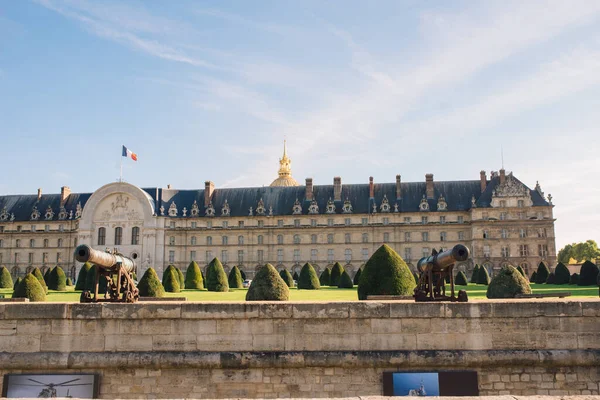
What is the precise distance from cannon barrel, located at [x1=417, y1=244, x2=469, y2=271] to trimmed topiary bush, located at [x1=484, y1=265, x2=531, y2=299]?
254 inches

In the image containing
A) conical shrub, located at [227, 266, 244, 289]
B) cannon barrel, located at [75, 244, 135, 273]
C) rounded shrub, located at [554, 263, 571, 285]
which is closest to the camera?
cannon barrel, located at [75, 244, 135, 273]

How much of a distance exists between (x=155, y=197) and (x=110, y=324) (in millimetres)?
48335

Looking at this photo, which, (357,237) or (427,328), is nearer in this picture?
(427,328)

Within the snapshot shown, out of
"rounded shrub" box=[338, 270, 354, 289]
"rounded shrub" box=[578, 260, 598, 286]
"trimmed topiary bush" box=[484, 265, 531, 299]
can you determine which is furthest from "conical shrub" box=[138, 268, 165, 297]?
"rounded shrub" box=[578, 260, 598, 286]

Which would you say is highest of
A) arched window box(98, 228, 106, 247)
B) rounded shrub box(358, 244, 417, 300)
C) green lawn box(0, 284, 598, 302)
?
arched window box(98, 228, 106, 247)

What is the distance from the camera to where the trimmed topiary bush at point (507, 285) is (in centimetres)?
1780

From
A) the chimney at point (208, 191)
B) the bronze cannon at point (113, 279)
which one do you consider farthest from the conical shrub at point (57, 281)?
the bronze cannon at point (113, 279)

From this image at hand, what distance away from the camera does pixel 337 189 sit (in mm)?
57250

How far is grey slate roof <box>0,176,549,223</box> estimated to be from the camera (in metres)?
54.5

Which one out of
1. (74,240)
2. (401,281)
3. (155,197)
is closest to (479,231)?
(155,197)

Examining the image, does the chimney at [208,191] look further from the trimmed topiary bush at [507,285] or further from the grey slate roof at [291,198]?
the trimmed topiary bush at [507,285]

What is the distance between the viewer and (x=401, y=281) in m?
16.3

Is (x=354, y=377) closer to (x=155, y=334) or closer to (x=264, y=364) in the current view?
(x=264, y=364)

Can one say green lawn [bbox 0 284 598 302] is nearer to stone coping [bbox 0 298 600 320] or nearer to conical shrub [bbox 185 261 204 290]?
stone coping [bbox 0 298 600 320]
